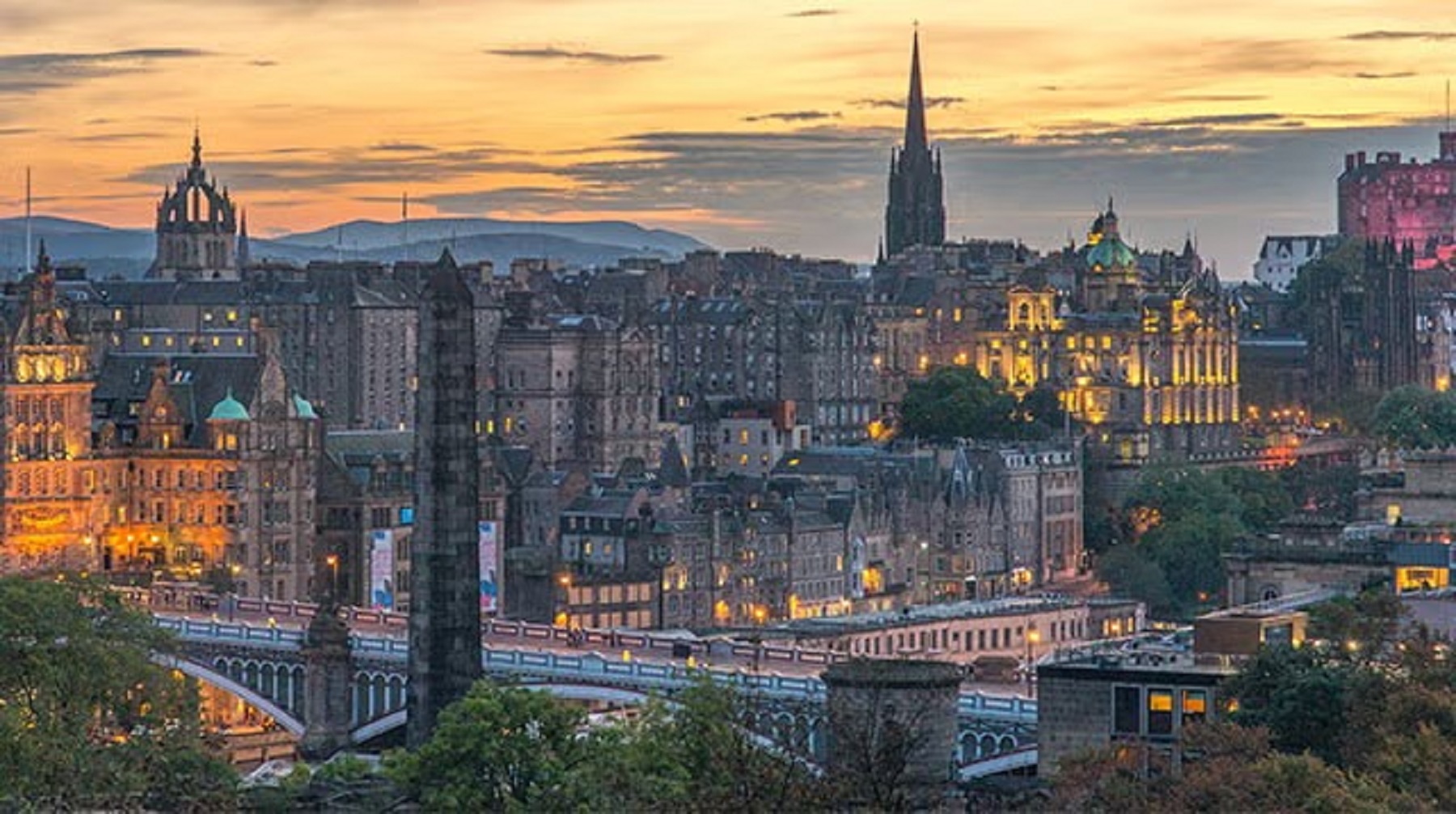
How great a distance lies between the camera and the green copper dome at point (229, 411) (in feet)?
531

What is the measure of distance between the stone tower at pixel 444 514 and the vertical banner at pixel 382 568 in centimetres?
6167

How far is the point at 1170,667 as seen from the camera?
9712 cm

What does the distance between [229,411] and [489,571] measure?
38.4 feet

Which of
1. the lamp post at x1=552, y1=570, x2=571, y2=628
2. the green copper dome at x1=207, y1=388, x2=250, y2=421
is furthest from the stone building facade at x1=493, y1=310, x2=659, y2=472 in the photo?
the lamp post at x1=552, y1=570, x2=571, y2=628

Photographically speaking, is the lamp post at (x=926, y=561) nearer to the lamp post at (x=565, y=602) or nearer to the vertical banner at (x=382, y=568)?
the lamp post at (x=565, y=602)

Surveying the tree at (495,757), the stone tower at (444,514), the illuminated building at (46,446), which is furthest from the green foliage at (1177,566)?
the tree at (495,757)

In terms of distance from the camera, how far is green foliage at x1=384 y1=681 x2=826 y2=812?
74938mm

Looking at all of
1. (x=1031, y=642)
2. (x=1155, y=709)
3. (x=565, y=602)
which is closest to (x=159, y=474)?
(x=565, y=602)

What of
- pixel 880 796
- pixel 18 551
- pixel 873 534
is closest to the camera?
pixel 880 796

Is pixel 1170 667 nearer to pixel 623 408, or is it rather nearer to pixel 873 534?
pixel 873 534

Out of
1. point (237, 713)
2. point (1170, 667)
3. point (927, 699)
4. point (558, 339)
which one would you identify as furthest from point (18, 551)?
point (927, 699)

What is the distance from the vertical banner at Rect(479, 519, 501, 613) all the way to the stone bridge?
2379 cm

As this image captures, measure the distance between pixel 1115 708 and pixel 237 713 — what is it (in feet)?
150

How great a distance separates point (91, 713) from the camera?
3804 inches
